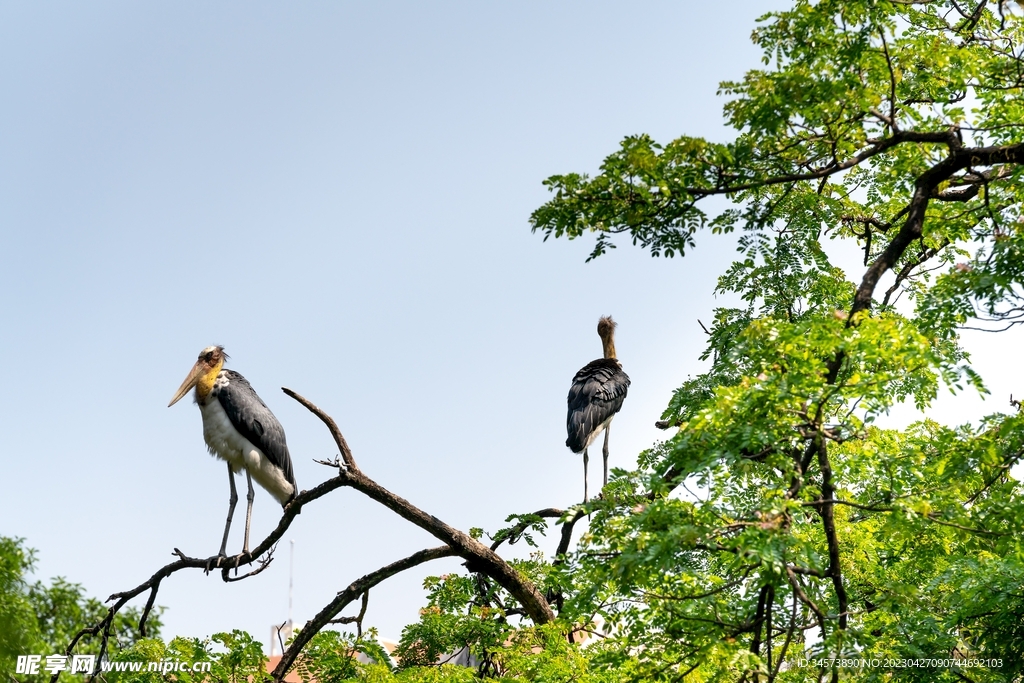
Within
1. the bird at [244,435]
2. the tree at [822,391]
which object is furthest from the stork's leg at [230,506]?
the tree at [822,391]

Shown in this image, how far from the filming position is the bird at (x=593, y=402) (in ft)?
41.0

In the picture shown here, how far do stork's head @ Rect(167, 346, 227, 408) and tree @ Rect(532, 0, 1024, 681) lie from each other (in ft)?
20.3

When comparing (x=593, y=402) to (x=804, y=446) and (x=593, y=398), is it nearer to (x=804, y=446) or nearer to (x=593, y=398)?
(x=593, y=398)

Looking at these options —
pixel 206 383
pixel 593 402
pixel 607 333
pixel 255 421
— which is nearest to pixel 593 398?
pixel 593 402

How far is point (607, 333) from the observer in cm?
1561

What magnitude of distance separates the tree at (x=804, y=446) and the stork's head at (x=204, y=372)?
343 cm

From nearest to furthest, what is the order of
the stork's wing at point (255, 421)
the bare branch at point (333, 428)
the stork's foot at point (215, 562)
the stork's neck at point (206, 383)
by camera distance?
the bare branch at point (333, 428) < the stork's foot at point (215, 562) < the stork's wing at point (255, 421) < the stork's neck at point (206, 383)

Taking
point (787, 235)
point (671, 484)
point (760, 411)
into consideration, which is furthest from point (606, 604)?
point (787, 235)

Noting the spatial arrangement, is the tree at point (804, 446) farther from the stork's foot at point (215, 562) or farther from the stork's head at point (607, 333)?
the stork's head at point (607, 333)

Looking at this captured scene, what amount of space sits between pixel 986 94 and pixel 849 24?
133 centimetres

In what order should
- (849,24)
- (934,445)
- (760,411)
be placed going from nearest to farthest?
(760,411), (849,24), (934,445)

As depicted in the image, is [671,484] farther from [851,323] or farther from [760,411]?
[851,323]

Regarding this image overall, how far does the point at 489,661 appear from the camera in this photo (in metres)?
8.36

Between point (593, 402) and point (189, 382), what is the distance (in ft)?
15.4
